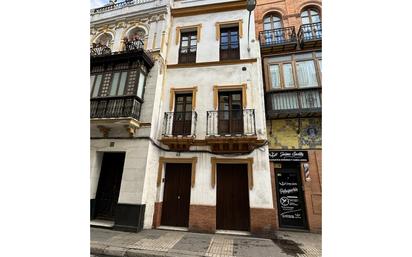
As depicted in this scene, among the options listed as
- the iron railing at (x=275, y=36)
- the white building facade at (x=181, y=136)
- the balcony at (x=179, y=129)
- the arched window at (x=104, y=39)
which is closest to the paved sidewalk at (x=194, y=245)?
the white building facade at (x=181, y=136)

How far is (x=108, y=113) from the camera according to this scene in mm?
7055

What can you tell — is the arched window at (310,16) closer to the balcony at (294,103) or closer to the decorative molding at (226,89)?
the balcony at (294,103)

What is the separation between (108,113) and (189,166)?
12.8 ft

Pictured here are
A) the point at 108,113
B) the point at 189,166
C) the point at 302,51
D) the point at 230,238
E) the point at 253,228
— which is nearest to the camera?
the point at 230,238

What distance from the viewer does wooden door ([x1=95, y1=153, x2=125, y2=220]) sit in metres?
7.20

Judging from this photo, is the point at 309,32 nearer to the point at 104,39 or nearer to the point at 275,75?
the point at 275,75

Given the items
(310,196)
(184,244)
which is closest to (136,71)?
(184,244)

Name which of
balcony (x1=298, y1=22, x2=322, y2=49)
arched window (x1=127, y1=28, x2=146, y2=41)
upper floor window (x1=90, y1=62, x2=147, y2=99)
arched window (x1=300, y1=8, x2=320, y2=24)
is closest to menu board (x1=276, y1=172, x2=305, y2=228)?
balcony (x1=298, y1=22, x2=322, y2=49)

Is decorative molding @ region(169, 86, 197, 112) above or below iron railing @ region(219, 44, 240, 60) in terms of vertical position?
below

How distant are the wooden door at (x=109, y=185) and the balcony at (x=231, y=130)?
4.07 m

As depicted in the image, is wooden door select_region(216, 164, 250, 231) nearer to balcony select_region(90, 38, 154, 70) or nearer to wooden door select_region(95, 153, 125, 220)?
wooden door select_region(95, 153, 125, 220)

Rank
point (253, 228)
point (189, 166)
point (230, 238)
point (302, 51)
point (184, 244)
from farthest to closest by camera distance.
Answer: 1. point (302, 51)
2. point (189, 166)
3. point (253, 228)
4. point (230, 238)
5. point (184, 244)

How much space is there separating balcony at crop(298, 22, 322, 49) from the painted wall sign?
5.19 meters

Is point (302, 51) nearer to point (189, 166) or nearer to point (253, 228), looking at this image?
point (189, 166)
